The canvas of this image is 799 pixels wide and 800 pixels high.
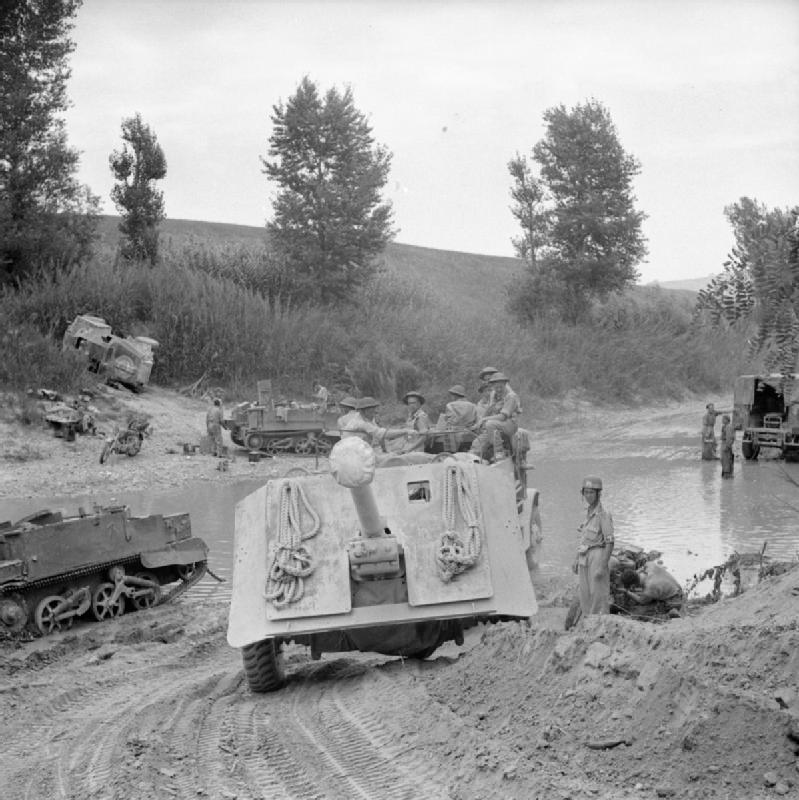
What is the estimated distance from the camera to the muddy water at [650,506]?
1543 cm

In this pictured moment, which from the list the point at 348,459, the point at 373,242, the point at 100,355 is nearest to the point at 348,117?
the point at 373,242

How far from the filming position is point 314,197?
4125 cm

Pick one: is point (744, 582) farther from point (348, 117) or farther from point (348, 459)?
point (348, 117)

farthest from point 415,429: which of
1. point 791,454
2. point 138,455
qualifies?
point 791,454

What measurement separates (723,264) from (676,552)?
9.35 m

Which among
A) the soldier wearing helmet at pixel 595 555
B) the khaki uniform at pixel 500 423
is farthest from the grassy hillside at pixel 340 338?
the soldier wearing helmet at pixel 595 555

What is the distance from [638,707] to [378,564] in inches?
99.9

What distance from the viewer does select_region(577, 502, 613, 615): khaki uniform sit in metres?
9.20

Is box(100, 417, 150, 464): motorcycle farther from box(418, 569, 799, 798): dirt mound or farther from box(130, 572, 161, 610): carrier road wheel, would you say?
box(418, 569, 799, 798): dirt mound

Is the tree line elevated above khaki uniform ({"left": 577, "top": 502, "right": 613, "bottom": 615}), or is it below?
above

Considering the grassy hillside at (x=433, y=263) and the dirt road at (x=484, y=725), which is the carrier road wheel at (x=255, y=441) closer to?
the dirt road at (x=484, y=725)

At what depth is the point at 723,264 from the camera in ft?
20.4

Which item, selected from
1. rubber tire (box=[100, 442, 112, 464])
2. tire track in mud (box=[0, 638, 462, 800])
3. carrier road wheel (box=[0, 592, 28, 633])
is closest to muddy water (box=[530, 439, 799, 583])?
tire track in mud (box=[0, 638, 462, 800])

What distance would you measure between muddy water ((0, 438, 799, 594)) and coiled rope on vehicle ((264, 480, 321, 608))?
518 centimetres
